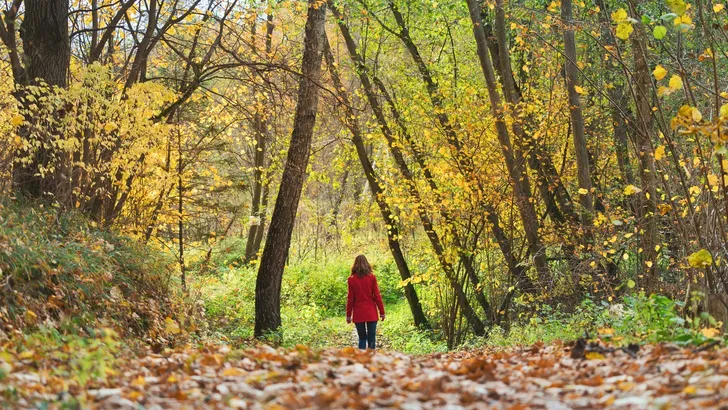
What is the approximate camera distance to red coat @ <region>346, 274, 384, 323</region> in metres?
9.98

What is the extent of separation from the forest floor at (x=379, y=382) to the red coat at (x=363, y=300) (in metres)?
4.79

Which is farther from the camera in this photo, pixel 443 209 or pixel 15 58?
pixel 443 209

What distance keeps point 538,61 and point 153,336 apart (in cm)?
802

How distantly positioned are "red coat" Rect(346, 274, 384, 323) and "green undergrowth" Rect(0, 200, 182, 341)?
2428 mm

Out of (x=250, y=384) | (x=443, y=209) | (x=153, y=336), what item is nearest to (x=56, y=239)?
(x=153, y=336)

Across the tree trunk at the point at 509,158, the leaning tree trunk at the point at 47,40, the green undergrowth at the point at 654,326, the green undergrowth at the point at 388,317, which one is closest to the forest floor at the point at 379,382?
the green undergrowth at the point at 654,326

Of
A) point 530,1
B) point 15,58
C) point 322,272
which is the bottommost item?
point 322,272

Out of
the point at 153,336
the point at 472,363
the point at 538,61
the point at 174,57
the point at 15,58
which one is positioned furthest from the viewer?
the point at 174,57

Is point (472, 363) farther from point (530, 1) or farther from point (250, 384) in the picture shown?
point (530, 1)

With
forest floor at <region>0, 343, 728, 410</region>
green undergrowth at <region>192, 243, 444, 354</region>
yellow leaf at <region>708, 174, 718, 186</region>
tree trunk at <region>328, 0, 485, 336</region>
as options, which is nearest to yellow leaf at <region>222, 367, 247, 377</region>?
forest floor at <region>0, 343, 728, 410</region>

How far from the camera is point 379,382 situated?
13.7ft

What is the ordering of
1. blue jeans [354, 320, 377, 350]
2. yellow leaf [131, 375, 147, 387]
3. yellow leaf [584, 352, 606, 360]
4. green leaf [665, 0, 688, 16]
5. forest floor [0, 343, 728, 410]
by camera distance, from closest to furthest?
forest floor [0, 343, 728, 410]
yellow leaf [131, 375, 147, 387]
yellow leaf [584, 352, 606, 360]
green leaf [665, 0, 688, 16]
blue jeans [354, 320, 377, 350]

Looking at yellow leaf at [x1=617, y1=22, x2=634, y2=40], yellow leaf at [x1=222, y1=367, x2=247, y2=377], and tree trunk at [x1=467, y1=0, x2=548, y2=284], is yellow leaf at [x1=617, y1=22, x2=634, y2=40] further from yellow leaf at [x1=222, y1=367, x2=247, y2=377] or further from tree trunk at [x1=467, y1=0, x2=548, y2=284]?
tree trunk at [x1=467, y1=0, x2=548, y2=284]

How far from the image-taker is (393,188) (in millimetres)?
14148
